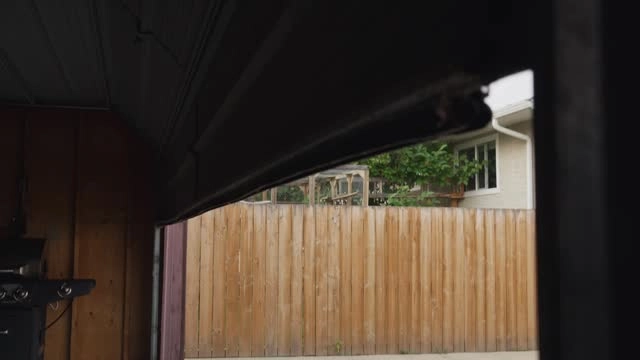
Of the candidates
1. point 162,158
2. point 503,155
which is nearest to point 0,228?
point 162,158

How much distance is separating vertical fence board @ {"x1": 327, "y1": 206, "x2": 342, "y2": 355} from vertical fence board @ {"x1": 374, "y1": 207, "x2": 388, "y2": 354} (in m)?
0.40

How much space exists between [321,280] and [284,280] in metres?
0.36

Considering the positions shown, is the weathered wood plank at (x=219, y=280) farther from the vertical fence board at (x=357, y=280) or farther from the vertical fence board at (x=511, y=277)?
the vertical fence board at (x=511, y=277)

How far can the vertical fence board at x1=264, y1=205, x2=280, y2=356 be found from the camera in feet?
21.6

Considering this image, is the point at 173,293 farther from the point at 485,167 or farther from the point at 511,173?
the point at 485,167

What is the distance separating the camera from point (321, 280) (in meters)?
6.74

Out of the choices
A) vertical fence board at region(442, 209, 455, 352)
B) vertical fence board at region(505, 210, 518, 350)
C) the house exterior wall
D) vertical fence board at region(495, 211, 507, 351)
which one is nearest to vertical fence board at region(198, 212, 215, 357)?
vertical fence board at region(442, 209, 455, 352)

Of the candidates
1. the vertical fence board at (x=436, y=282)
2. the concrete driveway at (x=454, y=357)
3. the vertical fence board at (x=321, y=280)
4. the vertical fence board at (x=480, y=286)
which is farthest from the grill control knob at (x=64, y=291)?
the vertical fence board at (x=480, y=286)

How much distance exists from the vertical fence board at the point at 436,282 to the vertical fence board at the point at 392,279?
394mm

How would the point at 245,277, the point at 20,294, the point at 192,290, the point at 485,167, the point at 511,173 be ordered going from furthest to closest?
the point at 485,167, the point at 511,173, the point at 245,277, the point at 192,290, the point at 20,294

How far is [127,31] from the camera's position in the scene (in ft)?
7.03

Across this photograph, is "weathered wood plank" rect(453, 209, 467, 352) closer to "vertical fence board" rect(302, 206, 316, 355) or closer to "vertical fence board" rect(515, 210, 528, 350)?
"vertical fence board" rect(515, 210, 528, 350)

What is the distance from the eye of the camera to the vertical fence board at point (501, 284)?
7.14 meters

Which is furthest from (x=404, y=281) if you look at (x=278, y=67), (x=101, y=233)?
(x=278, y=67)
